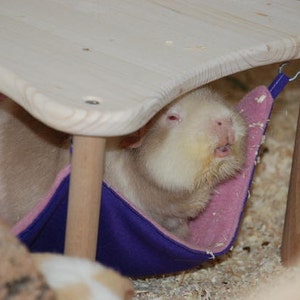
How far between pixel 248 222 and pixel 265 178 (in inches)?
8.4

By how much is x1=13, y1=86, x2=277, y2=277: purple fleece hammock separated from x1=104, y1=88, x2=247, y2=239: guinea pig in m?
0.06

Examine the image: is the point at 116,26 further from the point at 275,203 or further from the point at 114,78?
the point at 275,203

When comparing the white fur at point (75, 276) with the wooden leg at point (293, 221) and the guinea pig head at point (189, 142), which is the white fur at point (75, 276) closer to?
the guinea pig head at point (189, 142)

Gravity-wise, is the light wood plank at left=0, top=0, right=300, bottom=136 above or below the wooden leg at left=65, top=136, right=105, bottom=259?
above

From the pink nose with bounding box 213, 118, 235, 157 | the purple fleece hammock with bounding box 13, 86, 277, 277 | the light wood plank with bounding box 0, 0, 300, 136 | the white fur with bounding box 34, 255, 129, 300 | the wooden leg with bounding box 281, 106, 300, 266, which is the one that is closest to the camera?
the white fur with bounding box 34, 255, 129, 300

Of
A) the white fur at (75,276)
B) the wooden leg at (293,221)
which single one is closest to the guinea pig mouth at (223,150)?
the wooden leg at (293,221)

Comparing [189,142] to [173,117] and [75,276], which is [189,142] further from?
[75,276]

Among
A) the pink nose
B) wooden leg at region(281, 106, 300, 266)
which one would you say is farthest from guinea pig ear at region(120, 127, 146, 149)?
wooden leg at region(281, 106, 300, 266)

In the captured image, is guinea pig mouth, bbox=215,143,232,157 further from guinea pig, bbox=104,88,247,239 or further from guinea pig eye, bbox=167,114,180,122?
guinea pig eye, bbox=167,114,180,122

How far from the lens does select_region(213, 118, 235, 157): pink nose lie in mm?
1692

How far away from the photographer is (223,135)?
1.70 meters

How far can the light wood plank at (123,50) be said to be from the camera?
4.37ft

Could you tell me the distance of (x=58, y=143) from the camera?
1811mm

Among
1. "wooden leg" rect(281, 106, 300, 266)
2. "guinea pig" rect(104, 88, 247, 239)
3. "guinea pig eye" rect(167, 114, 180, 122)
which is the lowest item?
"wooden leg" rect(281, 106, 300, 266)
